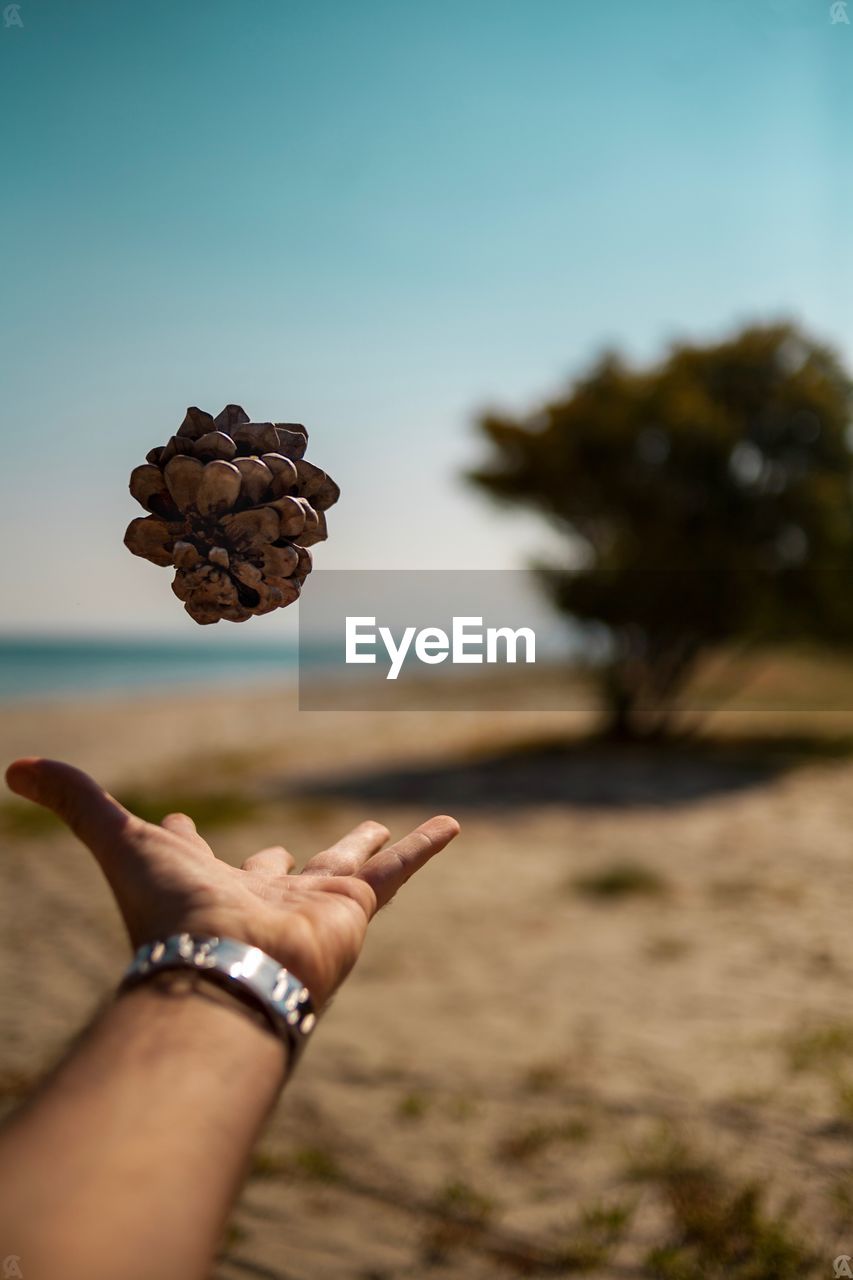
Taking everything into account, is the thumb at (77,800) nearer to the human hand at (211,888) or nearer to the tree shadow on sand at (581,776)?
the human hand at (211,888)

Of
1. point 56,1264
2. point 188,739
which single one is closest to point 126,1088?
point 56,1264

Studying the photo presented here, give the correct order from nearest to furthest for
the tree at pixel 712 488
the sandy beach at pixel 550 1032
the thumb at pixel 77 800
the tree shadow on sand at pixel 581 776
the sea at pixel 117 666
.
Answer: the thumb at pixel 77 800
the sandy beach at pixel 550 1032
the tree shadow on sand at pixel 581 776
the tree at pixel 712 488
the sea at pixel 117 666

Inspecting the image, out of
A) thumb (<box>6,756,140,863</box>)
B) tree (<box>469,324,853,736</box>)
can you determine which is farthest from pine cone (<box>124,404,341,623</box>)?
tree (<box>469,324,853,736</box>)

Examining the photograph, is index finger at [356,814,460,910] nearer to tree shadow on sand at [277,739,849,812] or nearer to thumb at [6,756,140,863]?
thumb at [6,756,140,863]

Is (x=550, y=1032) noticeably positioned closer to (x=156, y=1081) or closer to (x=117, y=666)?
(x=156, y=1081)

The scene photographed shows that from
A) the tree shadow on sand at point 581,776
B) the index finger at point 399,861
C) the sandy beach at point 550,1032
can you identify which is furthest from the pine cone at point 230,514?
the tree shadow on sand at point 581,776

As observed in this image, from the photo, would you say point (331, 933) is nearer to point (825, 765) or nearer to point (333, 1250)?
point (333, 1250)
